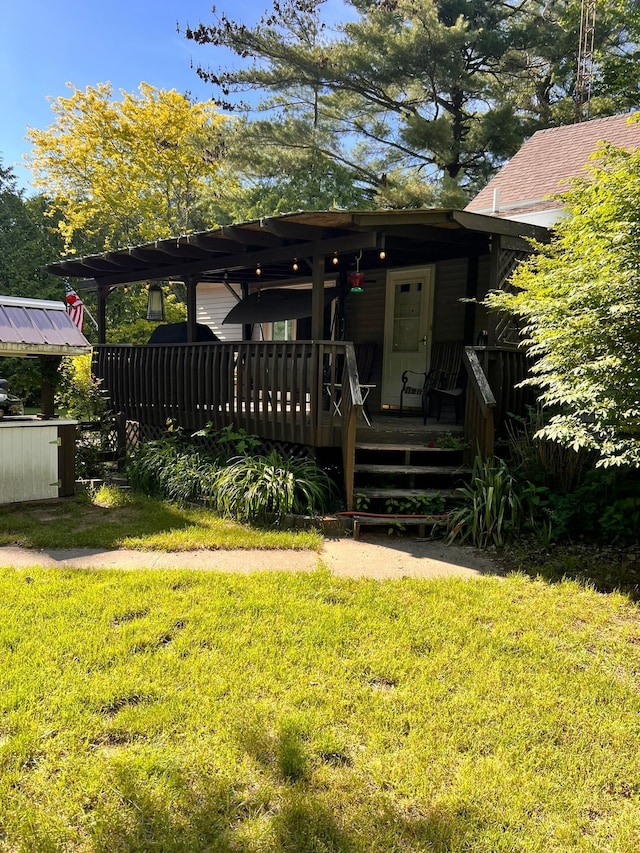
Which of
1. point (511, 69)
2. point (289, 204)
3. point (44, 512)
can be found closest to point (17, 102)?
point (289, 204)

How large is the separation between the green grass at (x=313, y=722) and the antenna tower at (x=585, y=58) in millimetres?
16539

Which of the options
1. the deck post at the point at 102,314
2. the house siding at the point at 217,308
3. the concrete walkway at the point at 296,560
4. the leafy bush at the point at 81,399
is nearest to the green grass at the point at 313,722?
the concrete walkway at the point at 296,560

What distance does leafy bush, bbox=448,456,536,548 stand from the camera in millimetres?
5207

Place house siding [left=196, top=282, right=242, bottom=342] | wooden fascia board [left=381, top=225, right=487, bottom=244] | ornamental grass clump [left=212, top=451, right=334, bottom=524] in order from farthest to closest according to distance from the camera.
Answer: house siding [left=196, top=282, right=242, bottom=342]
wooden fascia board [left=381, top=225, right=487, bottom=244]
ornamental grass clump [left=212, top=451, right=334, bottom=524]

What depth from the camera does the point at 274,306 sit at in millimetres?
10008

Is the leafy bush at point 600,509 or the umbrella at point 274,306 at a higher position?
the umbrella at point 274,306

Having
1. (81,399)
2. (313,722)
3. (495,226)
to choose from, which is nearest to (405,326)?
(495,226)

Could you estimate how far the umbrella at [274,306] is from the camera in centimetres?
952

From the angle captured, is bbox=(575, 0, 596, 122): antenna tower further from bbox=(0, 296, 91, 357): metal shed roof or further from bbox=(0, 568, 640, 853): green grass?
bbox=(0, 568, 640, 853): green grass

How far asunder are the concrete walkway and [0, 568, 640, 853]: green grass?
60 centimetres

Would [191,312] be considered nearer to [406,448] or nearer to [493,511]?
[406,448]

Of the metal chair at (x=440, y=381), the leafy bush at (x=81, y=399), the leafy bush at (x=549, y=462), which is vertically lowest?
the leafy bush at (x=549, y=462)

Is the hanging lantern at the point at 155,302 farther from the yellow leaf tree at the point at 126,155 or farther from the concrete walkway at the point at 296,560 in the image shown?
the yellow leaf tree at the point at 126,155

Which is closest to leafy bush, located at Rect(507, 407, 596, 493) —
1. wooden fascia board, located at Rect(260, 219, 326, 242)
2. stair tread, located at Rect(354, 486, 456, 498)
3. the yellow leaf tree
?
stair tread, located at Rect(354, 486, 456, 498)
